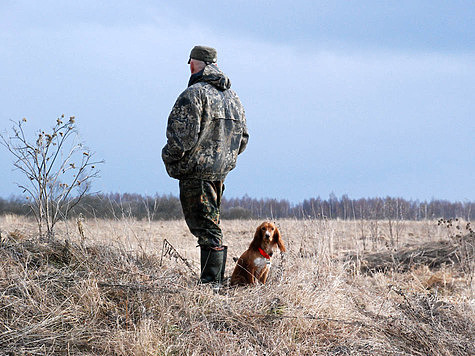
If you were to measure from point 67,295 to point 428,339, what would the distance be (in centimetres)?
340

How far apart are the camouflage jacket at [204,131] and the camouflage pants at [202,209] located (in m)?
0.10

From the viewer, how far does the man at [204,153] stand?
16.9 ft

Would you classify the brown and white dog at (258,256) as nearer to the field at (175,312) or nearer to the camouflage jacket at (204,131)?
the field at (175,312)

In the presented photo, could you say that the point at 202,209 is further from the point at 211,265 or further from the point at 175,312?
the point at 175,312

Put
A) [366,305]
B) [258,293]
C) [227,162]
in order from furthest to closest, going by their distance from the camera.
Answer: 1. [366,305]
2. [227,162]
3. [258,293]

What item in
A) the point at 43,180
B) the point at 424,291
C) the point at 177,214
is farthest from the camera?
the point at 177,214

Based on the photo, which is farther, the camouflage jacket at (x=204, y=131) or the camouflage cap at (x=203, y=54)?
the camouflage cap at (x=203, y=54)

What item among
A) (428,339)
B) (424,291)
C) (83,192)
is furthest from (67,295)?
(424,291)

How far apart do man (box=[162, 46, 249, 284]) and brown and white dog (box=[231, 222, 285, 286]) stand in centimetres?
24

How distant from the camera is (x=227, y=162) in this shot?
5453 millimetres

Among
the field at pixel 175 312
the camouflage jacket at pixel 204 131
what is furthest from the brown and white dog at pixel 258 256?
the camouflage jacket at pixel 204 131

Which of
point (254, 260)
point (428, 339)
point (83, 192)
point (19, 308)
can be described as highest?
point (83, 192)


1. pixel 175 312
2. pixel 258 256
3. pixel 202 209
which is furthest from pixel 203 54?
pixel 175 312

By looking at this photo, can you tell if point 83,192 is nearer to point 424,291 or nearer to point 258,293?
point 258,293
